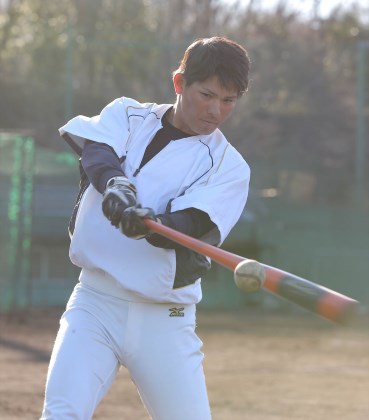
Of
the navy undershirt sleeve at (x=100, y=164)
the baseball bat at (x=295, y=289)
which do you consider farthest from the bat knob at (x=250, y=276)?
the navy undershirt sleeve at (x=100, y=164)

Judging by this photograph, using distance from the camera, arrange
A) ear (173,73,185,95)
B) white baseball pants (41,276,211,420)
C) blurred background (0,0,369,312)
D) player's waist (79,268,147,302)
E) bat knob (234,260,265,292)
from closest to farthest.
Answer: bat knob (234,260,265,292) → white baseball pants (41,276,211,420) → player's waist (79,268,147,302) → ear (173,73,185,95) → blurred background (0,0,369,312)

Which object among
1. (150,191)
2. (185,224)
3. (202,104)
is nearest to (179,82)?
(202,104)

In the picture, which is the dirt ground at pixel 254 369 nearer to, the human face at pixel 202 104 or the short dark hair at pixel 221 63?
the human face at pixel 202 104

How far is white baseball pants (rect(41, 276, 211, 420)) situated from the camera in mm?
3824

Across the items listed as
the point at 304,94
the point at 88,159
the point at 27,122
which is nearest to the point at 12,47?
the point at 27,122

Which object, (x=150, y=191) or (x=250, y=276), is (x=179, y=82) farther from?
(x=250, y=276)

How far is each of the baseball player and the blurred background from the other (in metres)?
10.2

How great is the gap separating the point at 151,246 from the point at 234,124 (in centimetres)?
1322

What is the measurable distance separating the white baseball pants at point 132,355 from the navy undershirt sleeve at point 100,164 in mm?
412

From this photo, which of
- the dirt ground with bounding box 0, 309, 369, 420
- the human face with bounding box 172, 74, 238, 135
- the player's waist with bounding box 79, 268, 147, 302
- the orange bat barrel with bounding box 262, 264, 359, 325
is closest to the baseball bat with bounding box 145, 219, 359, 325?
the orange bat barrel with bounding box 262, 264, 359, 325

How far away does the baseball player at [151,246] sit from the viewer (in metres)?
3.83

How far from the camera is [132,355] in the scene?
12.8 feet

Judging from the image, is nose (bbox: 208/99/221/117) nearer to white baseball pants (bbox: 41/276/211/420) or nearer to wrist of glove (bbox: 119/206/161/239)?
wrist of glove (bbox: 119/206/161/239)

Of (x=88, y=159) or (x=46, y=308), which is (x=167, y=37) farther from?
(x=88, y=159)
